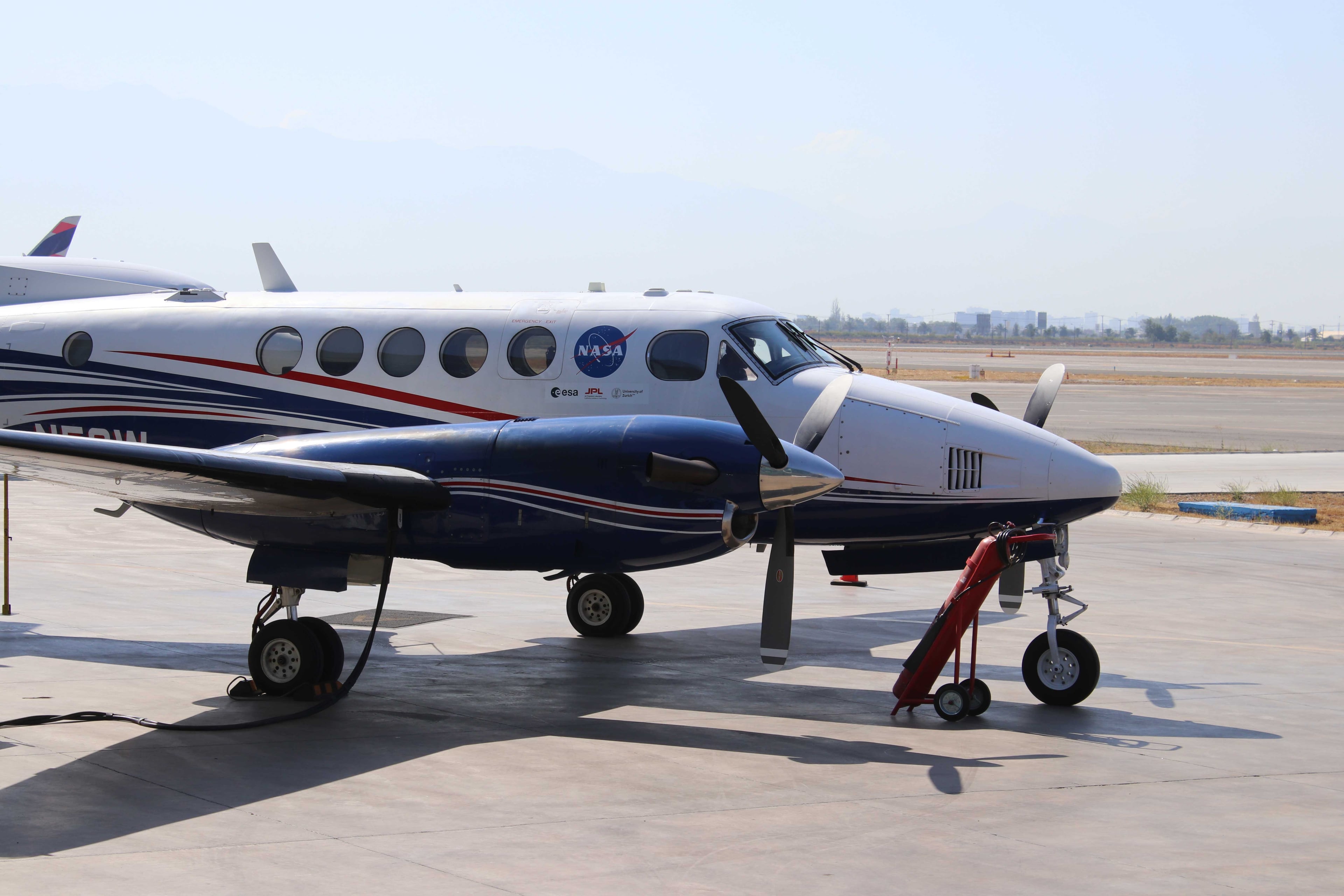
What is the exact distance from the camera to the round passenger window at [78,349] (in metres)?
14.5

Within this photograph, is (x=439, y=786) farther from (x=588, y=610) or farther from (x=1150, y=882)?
(x=588, y=610)

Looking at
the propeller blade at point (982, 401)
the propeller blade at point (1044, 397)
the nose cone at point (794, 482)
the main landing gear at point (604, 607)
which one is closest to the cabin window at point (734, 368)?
the propeller blade at point (982, 401)

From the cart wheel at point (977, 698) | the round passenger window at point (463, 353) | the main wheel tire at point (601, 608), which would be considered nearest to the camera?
the cart wheel at point (977, 698)

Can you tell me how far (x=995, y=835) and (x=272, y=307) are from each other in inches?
381

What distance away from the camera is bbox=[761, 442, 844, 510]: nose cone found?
1051cm

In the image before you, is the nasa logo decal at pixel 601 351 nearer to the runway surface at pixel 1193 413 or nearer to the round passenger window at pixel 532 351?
the round passenger window at pixel 532 351

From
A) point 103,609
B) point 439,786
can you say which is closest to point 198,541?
point 103,609

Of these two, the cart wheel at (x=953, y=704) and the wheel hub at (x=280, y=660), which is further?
the wheel hub at (x=280, y=660)

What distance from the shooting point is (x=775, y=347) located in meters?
13.1

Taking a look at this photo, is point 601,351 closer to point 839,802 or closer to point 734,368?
point 734,368

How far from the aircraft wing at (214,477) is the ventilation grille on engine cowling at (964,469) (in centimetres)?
448

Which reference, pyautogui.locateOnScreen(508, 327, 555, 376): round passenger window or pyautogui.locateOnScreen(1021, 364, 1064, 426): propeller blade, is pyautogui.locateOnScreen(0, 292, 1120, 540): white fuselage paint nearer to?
pyautogui.locateOnScreen(508, 327, 555, 376): round passenger window

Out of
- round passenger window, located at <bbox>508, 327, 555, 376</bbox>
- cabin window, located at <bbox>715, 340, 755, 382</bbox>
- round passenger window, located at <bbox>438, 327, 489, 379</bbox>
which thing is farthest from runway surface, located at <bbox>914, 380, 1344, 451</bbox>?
round passenger window, located at <bbox>438, 327, 489, 379</bbox>

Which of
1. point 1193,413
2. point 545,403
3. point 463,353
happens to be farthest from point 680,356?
point 1193,413
